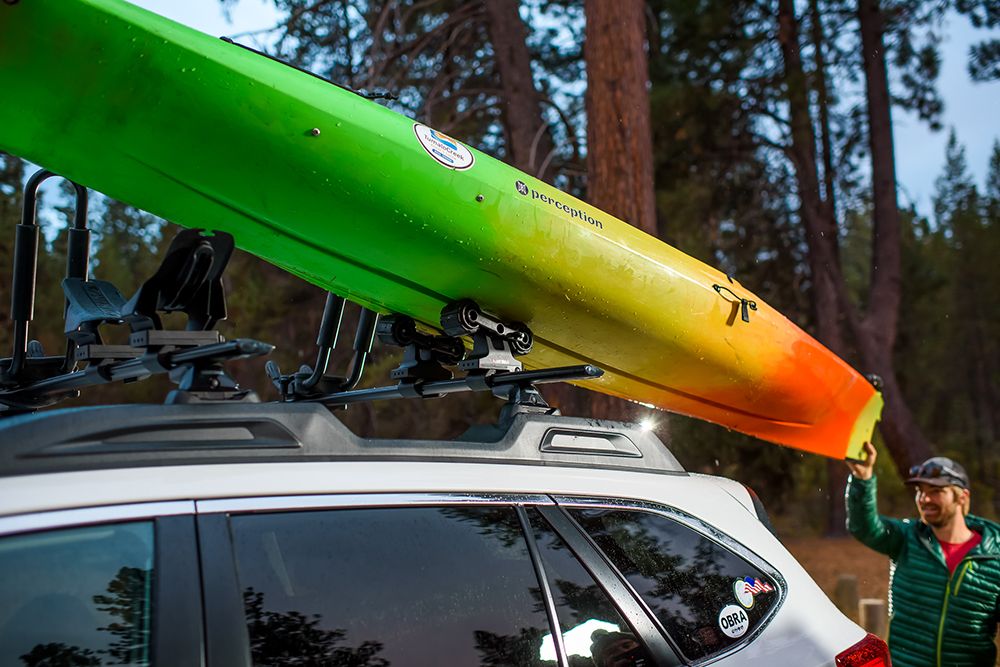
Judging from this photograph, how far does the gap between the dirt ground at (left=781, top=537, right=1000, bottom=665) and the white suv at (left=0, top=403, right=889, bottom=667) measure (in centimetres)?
1003

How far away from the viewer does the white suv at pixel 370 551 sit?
4.76 feet

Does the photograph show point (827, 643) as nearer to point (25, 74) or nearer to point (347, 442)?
point (347, 442)

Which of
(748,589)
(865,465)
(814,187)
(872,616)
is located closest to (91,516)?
(748,589)

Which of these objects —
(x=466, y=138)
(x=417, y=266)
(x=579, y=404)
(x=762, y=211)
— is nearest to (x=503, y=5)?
(x=466, y=138)

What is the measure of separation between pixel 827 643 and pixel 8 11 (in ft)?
9.34

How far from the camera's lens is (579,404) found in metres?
8.45

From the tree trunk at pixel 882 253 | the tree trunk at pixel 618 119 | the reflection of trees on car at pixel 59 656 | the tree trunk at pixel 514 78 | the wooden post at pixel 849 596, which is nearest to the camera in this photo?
the reflection of trees on car at pixel 59 656

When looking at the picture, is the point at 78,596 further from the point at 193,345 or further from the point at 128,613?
the point at 193,345

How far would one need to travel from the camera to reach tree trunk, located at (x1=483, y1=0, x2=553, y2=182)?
33.4ft

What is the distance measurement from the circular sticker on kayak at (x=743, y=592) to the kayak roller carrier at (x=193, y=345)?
0.68 meters

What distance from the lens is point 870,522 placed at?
14.8 ft

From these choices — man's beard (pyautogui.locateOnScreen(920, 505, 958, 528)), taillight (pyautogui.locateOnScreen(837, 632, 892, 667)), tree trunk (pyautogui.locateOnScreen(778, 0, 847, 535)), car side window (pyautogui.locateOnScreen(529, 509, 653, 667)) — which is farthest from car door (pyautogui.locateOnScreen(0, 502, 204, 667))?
tree trunk (pyautogui.locateOnScreen(778, 0, 847, 535))

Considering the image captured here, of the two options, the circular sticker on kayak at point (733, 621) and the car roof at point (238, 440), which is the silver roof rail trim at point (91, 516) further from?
the circular sticker on kayak at point (733, 621)

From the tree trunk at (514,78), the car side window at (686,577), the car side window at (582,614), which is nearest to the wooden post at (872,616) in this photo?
the tree trunk at (514,78)
